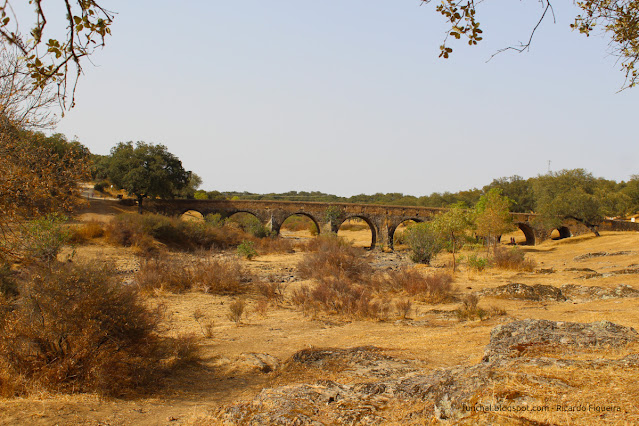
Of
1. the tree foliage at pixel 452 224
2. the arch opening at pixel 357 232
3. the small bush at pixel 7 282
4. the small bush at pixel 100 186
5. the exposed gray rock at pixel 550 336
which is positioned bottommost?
the arch opening at pixel 357 232

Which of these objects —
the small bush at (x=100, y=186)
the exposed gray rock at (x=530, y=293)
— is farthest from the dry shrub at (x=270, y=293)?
the small bush at (x=100, y=186)

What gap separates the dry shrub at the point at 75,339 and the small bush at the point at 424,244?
1560cm

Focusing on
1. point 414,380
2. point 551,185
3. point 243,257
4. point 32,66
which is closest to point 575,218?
point 551,185

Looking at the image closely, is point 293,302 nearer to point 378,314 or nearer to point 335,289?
point 335,289

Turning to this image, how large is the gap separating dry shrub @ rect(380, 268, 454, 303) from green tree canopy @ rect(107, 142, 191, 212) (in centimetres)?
2372

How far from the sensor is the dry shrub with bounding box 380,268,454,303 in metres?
11.3

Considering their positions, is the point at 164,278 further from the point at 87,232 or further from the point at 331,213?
the point at 331,213

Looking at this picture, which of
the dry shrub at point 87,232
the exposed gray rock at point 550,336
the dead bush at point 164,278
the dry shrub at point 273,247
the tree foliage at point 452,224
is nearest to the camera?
the exposed gray rock at point 550,336

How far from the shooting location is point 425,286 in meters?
11.8

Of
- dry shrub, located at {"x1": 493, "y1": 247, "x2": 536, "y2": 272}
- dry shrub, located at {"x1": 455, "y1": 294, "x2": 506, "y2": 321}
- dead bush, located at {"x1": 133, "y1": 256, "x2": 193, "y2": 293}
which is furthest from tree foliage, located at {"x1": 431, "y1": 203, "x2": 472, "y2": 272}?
dead bush, located at {"x1": 133, "y1": 256, "x2": 193, "y2": 293}

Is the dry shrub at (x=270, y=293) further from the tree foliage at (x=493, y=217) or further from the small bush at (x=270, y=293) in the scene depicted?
the tree foliage at (x=493, y=217)

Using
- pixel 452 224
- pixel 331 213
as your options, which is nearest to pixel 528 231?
pixel 331 213

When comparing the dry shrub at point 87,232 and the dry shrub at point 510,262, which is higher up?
the dry shrub at point 87,232

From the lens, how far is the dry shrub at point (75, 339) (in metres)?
4.91
